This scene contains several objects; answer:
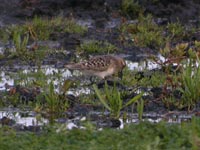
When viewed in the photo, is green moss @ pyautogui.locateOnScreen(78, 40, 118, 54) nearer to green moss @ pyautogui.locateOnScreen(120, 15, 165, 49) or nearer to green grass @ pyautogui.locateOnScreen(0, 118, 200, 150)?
green moss @ pyautogui.locateOnScreen(120, 15, 165, 49)

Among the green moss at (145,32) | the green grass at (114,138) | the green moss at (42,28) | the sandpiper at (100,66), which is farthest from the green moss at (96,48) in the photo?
the green grass at (114,138)

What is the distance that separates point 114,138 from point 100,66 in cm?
388

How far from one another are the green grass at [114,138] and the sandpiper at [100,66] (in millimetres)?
3359

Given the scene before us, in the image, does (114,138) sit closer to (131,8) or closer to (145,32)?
(145,32)

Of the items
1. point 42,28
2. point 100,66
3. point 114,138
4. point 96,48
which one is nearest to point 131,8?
point 42,28

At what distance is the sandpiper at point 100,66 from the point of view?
42.4ft

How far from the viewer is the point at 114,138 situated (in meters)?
9.17

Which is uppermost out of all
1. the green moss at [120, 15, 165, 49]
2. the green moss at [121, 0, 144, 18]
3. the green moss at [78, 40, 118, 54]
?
the green moss at [121, 0, 144, 18]

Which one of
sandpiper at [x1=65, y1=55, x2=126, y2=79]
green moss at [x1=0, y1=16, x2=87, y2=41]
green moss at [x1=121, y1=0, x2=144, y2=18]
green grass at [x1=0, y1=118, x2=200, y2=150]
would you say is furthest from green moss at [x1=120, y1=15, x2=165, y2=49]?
green grass at [x1=0, y1=118, x2=200, y2=150]

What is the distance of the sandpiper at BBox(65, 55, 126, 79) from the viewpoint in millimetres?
12914

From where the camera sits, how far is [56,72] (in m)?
13.8

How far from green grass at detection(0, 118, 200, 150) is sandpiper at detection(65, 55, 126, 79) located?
11.0 ft

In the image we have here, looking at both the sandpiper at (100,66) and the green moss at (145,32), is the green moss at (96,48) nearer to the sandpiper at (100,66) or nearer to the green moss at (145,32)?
the green moss at (145,32)

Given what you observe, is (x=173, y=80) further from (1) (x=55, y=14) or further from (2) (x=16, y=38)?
(1) (x=55, y=14)
